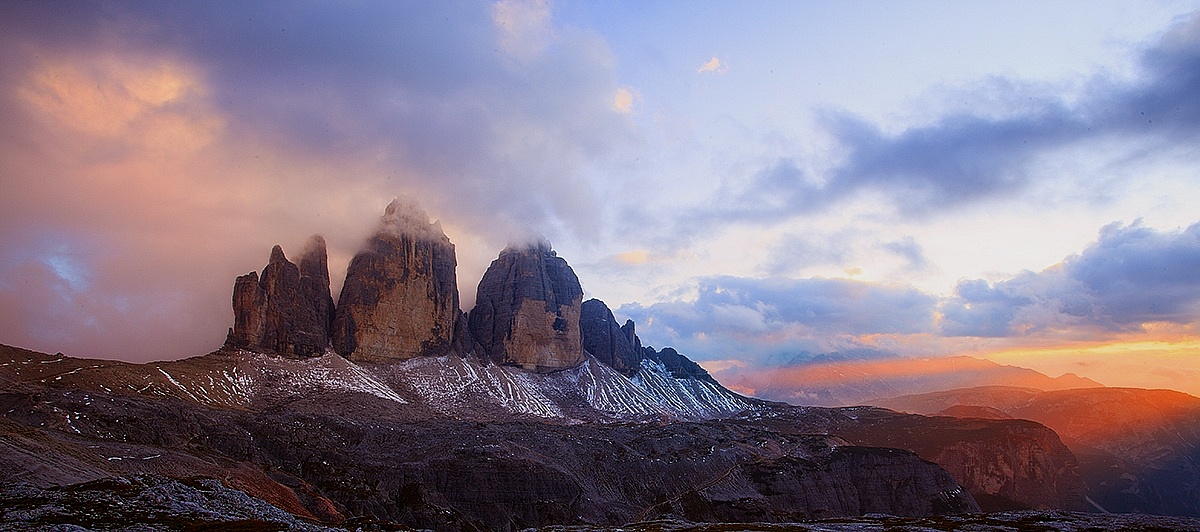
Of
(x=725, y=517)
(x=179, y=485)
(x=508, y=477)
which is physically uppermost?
(x=179, y=485)

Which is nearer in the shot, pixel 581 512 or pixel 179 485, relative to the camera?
pixel 179 485

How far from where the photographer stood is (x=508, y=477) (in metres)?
161

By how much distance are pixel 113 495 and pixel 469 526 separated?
3439 inches

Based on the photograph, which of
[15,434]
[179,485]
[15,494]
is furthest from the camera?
[15,434]

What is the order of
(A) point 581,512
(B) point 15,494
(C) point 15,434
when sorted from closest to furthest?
(B) point 15,494, (C) point 15,434, (A) point 581,512

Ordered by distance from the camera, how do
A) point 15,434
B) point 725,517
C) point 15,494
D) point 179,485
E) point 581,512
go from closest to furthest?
point 15,494, point 179,485, point 15,434, point 581,512, point 725,517

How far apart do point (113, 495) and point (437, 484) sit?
102894mm

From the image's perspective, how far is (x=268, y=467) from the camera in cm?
14175

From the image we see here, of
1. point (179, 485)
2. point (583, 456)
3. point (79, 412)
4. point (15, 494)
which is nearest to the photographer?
point (15, 494)

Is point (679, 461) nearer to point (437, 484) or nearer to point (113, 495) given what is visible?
point (437, 484)

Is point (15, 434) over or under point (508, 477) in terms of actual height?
over

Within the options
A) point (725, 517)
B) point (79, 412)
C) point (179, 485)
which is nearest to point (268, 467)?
point (79, 412)

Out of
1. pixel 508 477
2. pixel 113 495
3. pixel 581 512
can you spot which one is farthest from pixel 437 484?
pixel 113 495

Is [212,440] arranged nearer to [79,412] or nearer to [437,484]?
[79,412]
